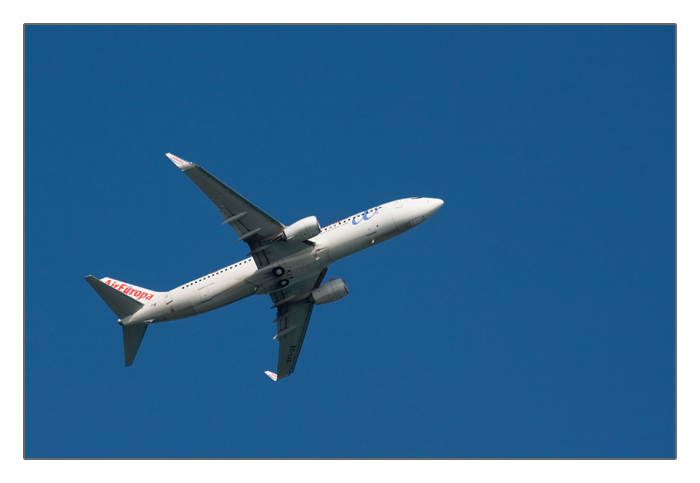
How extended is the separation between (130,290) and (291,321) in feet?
44.3

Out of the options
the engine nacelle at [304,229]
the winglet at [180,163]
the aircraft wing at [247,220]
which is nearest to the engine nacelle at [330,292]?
the aircraft wing at [247,220]

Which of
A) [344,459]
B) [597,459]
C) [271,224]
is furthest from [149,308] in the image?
[597,459]

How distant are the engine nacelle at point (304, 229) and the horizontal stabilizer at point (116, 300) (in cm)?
1258

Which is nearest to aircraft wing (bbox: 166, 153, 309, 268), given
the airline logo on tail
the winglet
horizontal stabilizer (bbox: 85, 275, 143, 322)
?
the winglet

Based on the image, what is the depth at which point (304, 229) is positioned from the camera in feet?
155

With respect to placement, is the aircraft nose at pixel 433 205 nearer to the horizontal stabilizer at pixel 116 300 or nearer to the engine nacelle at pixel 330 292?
the engine nacelle at pixel 330 292

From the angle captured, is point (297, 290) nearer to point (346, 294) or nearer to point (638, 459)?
point (346, 294)

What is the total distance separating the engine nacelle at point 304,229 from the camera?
4734 centimetres

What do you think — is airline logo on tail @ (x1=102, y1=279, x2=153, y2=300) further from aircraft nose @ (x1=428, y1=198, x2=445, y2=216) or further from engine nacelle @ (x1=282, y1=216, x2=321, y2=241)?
aircraft nose @ (x1=428, y1=198, x2=445, y2=216)

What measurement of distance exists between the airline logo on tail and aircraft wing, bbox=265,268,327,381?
995 cm

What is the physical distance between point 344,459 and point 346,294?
60.8 ft

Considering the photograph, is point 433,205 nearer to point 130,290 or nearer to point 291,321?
point 291,321

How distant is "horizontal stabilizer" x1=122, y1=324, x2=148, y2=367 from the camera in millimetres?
51312

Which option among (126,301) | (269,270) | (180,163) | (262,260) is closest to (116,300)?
(126,301)
